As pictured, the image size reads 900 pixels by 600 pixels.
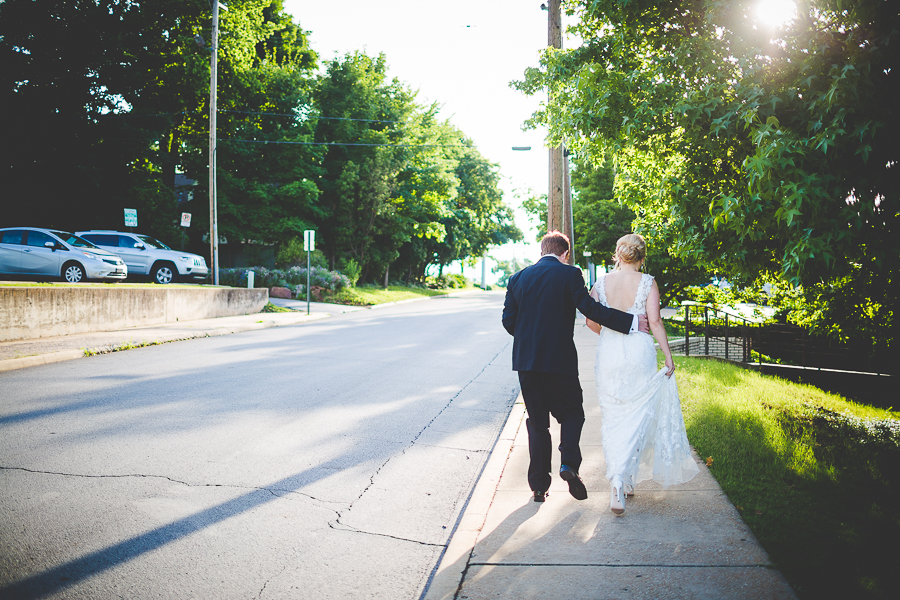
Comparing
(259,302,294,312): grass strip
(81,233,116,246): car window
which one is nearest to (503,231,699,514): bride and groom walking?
(259,302,294,312): grass strip

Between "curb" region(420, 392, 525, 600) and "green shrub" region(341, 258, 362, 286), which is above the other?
"green shrub" region(341, 258, 362, 286)

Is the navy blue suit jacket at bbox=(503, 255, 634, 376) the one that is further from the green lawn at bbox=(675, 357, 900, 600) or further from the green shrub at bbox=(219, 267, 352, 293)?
the green shrub at bbox=(219, 267, 352, 293)

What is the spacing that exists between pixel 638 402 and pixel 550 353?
700mm

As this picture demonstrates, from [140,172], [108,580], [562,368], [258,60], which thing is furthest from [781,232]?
[258,60]

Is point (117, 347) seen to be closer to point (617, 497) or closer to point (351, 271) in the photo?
point (617, 497)

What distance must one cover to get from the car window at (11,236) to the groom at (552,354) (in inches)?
699

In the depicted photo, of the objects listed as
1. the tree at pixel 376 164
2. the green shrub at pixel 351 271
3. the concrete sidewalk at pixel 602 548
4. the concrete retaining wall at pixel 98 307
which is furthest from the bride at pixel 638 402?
the tree at pixel 376 164

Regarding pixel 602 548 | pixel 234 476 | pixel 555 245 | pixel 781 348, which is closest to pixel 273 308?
pixel 781 348

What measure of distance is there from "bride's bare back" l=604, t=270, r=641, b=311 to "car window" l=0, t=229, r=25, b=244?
18.2m

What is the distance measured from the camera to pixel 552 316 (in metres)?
4.18

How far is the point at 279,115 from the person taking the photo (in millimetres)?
31406

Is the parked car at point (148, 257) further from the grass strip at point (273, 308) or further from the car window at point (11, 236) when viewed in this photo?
the car window at point (11, 236)

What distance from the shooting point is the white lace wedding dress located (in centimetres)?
405

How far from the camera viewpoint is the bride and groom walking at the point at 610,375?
4070 millimetres
